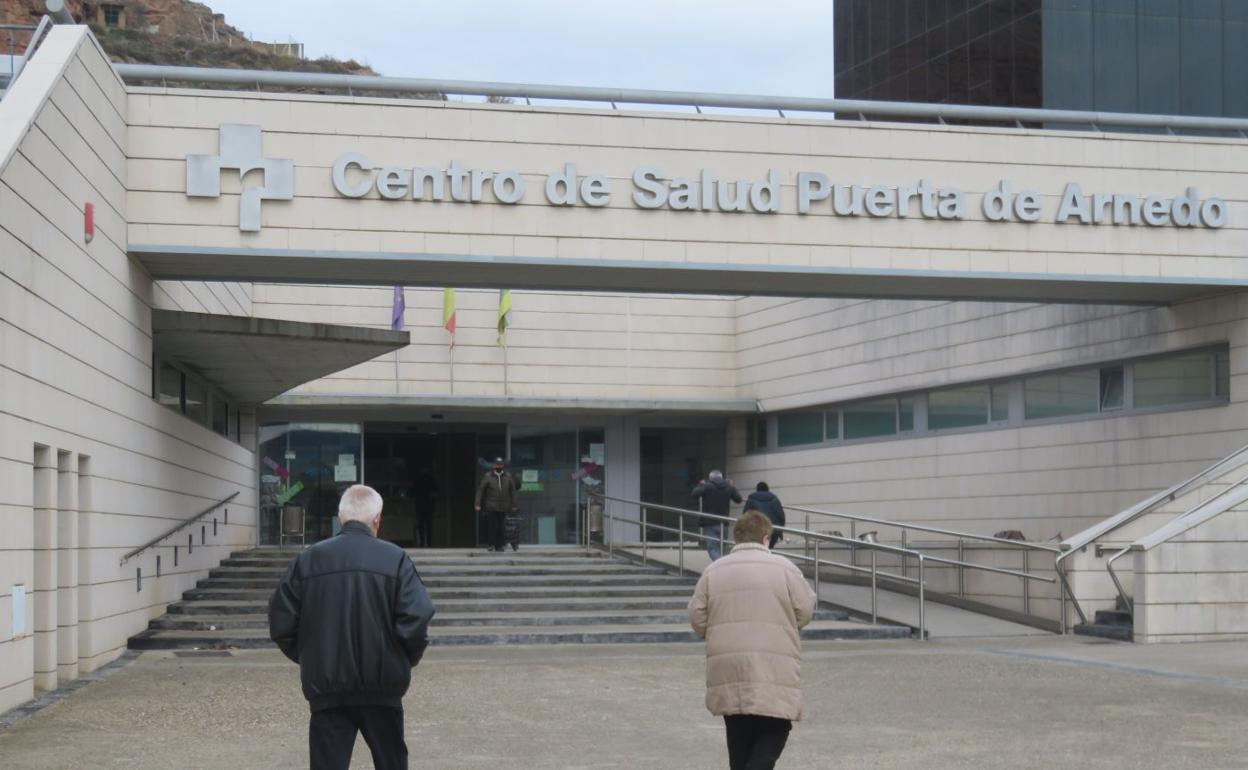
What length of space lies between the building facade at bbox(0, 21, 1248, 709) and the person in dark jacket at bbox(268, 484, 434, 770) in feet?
18.4

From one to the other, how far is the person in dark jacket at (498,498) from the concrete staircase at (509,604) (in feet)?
2.51

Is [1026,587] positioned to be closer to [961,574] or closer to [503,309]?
[961,574]

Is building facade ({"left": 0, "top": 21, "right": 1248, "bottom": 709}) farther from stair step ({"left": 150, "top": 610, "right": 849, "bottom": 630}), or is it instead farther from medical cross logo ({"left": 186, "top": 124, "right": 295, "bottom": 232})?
stair step ({"left": 150, "top": 610, "right": 849, "bottom": 630})

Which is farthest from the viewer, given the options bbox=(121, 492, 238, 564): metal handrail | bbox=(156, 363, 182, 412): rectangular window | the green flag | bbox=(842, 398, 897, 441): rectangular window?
the green flag

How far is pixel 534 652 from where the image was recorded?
1597 centimetres

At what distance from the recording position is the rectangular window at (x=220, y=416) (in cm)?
2283

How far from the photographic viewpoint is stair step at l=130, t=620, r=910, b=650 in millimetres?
16188

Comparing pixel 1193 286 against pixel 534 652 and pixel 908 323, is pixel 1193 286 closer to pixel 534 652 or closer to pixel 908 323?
pixel 908 323

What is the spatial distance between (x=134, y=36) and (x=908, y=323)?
57.8m

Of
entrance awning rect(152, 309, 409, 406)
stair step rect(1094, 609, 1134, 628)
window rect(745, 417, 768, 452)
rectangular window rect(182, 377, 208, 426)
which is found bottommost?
stair step rect(1094, 609, 1134, 628)

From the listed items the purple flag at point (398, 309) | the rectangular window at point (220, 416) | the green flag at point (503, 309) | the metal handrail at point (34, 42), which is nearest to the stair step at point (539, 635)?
the metal handrail at point (34, 42)

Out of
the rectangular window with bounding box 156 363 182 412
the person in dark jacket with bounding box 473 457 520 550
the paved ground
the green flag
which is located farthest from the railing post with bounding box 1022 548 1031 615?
the green flag

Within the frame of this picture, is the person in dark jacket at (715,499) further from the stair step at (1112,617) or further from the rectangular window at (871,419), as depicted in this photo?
the stair step at (1112,617)

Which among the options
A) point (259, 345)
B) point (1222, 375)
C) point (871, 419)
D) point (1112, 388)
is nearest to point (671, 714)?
point (259, 345)
